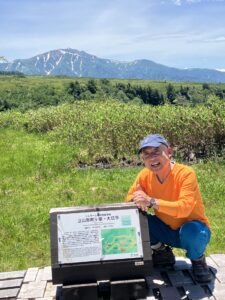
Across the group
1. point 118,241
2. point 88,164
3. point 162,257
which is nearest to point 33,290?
point 118,241

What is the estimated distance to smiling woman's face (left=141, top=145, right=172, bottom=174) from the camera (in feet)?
15.7

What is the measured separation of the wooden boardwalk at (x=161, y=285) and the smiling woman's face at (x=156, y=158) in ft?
3.56

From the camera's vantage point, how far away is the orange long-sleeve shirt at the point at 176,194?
4.74 m

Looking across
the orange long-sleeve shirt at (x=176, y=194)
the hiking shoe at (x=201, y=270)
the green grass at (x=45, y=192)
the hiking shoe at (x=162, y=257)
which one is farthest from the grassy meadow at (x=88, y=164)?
the orange long-sleeve shirt at (x=176, y=194)

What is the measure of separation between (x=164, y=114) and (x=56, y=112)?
6610mm

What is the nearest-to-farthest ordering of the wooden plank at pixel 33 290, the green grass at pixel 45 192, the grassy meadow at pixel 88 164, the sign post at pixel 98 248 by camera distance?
the sign post at pixel 98 248
the wooden plank at pixel 33 290
the green grass at pixel 45 192
the grassy meadow at pixel 88 164

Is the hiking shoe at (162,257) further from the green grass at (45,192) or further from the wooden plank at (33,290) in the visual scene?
the wooden plank at (33,290)

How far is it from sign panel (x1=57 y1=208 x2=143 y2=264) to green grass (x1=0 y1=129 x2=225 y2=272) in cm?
179

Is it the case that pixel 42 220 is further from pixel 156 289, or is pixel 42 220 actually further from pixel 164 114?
pixel 164 114

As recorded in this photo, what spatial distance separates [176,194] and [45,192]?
496 centimetres

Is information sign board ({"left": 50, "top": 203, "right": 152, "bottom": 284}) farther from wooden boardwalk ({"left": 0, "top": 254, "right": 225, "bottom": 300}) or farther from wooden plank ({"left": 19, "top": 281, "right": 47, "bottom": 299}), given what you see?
wooden plank ({"left": 19, "top": 281, "right": 47, "bottom": 299})

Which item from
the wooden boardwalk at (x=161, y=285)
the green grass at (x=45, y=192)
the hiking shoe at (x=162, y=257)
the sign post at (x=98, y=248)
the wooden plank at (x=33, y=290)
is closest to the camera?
the sign post at (x=98, y=248)

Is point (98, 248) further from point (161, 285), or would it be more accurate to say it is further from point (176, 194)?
point (176, 194)

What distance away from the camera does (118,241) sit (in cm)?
457
